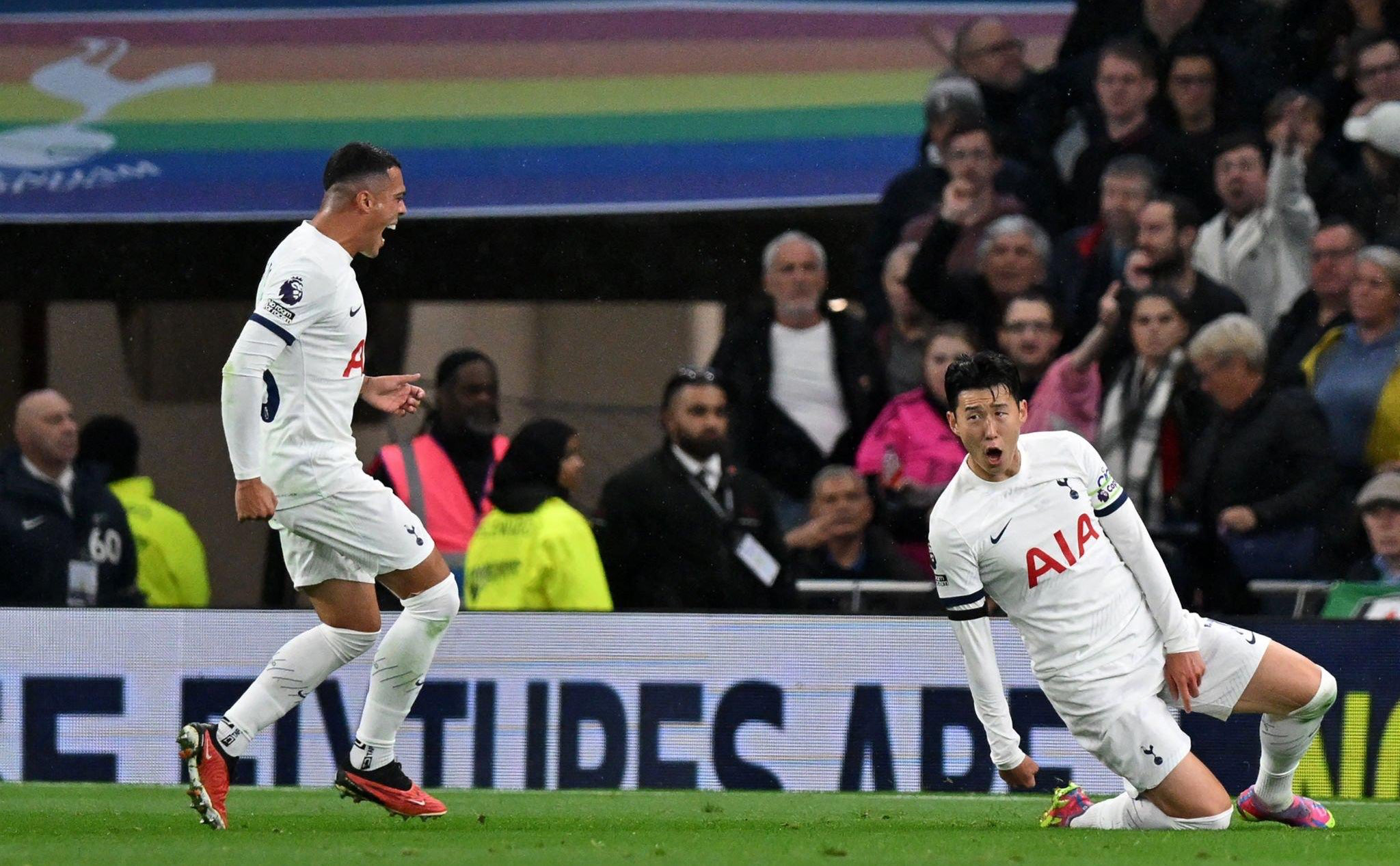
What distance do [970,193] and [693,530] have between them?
7.14ft

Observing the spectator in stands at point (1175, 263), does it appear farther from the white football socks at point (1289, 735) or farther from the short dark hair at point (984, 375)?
the short dark hair at point (984, 375)

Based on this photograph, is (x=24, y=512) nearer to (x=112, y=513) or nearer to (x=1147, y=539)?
(x=112, y=513)

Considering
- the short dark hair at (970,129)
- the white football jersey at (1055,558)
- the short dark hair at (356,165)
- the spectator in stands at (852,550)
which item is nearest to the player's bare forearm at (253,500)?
the short dark hair at (356,165)

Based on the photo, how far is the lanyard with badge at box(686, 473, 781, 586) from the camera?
9484mm

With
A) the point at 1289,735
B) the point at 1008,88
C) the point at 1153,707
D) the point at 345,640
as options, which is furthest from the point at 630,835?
the point at 1008,88

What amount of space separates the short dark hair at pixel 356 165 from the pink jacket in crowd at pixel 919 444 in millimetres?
3969

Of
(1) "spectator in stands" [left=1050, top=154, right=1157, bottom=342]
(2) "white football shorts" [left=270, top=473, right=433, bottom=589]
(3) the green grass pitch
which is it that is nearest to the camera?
(3) the green grass pitch

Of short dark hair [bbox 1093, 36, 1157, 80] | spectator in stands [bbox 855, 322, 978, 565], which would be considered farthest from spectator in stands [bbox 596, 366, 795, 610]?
short dark hair [bbox 1093, 36, 1157, 80]

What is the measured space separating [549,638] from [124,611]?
1953 mm

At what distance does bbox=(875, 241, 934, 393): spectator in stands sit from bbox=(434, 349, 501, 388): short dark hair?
1.94 m

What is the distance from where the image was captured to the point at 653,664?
8953 mm

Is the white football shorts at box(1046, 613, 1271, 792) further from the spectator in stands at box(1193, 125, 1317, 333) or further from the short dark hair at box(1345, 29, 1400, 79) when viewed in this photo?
the short dark hair at box(1345, 29, 1400, 79)

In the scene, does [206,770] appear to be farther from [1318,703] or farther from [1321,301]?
[1321,301]

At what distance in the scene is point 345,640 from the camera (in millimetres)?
6246
